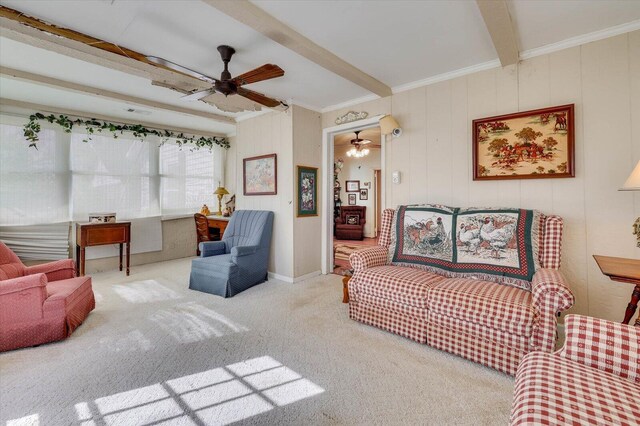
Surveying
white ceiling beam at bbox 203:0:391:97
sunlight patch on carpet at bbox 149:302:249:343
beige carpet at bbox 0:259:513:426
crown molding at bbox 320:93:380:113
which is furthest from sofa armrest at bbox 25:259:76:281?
crown molding at bbox 320:93:380:113

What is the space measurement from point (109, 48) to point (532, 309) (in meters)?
3.47

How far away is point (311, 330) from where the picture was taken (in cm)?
251

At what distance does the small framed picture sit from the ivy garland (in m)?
3.65

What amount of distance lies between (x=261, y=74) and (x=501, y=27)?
1825 millimetres

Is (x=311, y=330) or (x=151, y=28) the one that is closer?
(x=151, y=28)

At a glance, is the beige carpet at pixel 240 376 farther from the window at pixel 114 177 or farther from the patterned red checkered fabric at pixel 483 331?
the window at pixel 114 177

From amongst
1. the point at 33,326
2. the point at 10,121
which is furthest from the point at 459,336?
the point at 10,121

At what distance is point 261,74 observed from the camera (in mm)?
2416

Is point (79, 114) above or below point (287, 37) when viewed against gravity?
above

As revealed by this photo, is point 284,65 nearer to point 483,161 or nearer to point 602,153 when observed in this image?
point 483,161

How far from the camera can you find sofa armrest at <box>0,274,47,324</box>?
2061 mm

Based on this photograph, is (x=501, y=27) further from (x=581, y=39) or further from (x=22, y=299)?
(x=22, y=299)

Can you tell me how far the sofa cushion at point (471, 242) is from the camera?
2258mm

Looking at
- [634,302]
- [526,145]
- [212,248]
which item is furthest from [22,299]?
[526,145]
